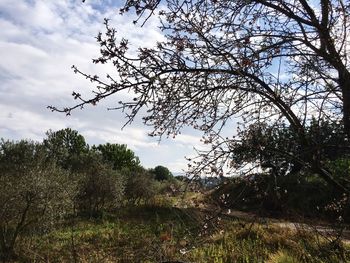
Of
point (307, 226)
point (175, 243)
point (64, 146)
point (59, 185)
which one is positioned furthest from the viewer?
point (64, 146)

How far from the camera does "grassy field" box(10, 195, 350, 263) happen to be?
5259 mm

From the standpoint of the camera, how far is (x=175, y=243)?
639 cm

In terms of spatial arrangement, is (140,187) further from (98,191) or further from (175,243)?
(175,243)

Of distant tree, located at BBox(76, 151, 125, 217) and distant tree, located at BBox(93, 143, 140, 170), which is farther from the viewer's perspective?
distant tree, located at BBox(93, 143, 140, 170)

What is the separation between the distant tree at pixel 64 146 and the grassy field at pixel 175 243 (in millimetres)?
13112

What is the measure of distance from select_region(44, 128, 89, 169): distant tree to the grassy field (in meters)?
13.1

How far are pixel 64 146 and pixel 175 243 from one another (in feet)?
127

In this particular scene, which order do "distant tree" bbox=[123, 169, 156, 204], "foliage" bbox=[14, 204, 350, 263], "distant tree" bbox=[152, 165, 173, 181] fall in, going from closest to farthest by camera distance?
"foliage" bbox=[14, 204, 350, 263], "distant tree" bbox=[123, 169, 156, 204], "distant tree" bbox=[152, 165, 173, 181]

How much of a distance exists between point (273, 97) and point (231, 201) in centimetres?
119

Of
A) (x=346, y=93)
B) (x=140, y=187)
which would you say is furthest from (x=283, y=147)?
(x=140, y=187)

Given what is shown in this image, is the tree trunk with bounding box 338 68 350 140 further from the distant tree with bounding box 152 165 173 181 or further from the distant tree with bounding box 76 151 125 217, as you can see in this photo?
the distant tree with bounding box 152 165 173 181

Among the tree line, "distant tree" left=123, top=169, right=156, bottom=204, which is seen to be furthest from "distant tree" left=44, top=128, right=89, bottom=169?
"distant tree" left=123, top=169, right=156, bottom=204

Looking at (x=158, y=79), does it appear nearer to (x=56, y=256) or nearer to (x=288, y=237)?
(x=288, y=237)

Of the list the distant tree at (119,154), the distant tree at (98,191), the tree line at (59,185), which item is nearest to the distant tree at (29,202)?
the tree line at (59,185)
